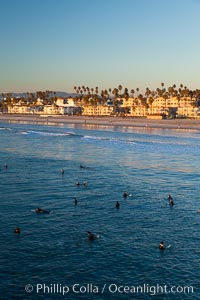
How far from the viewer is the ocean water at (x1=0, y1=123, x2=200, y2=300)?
2112 cm

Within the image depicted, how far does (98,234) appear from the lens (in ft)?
92.0

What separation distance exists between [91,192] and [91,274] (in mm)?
18912

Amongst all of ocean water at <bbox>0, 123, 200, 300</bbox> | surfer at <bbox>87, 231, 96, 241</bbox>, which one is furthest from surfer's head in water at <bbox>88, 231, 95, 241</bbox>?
ocean water at <bbox>0, 123, 200, 300</bbox>

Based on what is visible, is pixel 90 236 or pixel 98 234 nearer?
pixel 90 236


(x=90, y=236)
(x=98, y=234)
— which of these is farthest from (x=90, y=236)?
(x=98, y=234)

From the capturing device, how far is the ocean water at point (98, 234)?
Answer: 21125 mm

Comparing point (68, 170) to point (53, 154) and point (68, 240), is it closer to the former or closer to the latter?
point (53, 154)

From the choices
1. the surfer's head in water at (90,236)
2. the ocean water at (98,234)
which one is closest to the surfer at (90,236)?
the surfer's head in water at (90,236)

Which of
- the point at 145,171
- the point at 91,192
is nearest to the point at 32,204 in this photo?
the point at 91,192

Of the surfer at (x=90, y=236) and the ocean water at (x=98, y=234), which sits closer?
the ocean water at (x=98, y=234)

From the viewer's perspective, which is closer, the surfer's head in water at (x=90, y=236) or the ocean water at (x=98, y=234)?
the ocean water at (x=98, y=234)

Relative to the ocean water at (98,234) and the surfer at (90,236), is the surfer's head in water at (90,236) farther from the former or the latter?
the ocean water at (98,234)

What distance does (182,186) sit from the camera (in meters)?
44.8

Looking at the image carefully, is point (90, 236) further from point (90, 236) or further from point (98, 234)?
point (98, 234)
